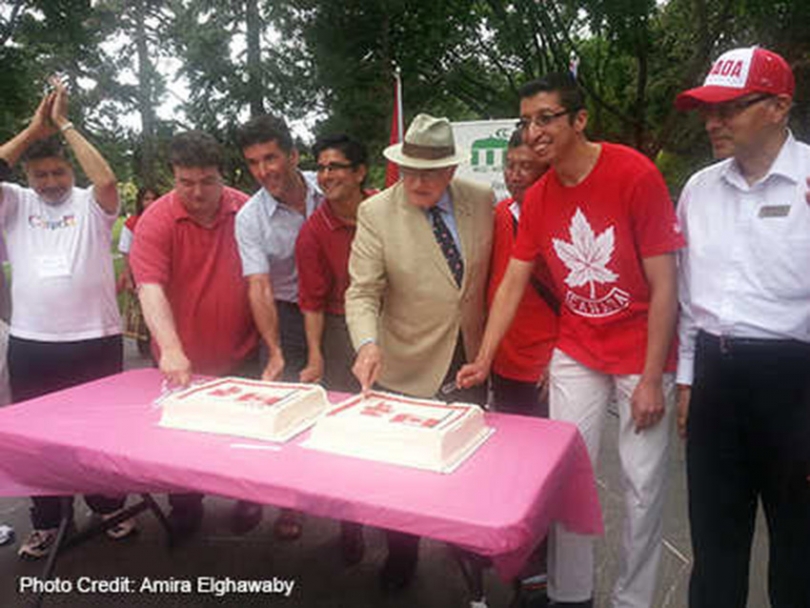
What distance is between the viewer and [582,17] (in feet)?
32.2

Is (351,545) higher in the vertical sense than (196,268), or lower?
lower

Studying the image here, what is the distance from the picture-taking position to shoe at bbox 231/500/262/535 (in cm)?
354

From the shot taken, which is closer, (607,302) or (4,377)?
(607,302)

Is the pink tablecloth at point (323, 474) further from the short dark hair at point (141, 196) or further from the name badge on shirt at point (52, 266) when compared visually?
the short dark hair at point (141, 196)

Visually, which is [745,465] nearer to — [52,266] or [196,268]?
[196,268]

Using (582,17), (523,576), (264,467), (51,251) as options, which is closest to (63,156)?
(51,251)

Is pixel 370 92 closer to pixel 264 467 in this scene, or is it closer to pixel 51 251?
pixel 51 251

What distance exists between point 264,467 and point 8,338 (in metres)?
2.01

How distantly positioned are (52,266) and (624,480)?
2.56 m

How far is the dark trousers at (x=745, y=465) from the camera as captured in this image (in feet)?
6.48

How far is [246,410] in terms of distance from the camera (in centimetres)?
216

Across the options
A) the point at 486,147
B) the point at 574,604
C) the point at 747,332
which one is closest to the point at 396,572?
the point at 574,604

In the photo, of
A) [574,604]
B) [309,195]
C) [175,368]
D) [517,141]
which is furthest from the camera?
[309,195]

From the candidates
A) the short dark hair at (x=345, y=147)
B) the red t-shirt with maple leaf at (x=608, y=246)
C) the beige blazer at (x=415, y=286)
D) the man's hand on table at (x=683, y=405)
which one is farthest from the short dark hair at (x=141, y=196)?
the man's hand on table at (x=683, y=405)
